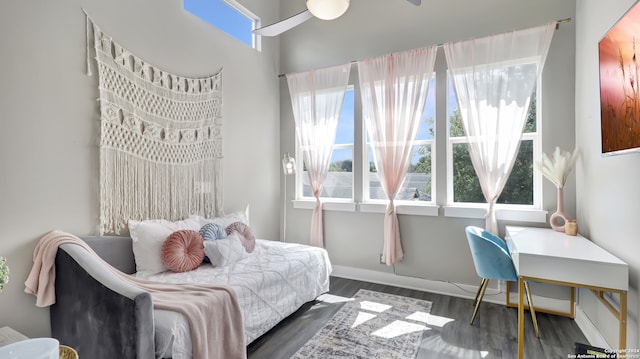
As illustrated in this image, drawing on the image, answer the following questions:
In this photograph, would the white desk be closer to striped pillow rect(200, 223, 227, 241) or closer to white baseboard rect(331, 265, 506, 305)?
white baseboard rect(331, 265, 506, 305)

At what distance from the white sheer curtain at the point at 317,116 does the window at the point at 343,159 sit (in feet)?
0.48

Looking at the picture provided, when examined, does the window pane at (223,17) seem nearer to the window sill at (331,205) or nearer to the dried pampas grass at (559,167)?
the window sill at (331,205)

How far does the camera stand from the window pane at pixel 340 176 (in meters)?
3.75

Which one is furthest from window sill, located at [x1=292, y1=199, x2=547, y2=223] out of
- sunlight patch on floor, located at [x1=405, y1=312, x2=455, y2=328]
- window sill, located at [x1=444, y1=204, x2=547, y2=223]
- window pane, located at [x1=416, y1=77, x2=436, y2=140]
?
sunlight patch on floor, located at [x1=405, y1=312, x2=455, y2=328]

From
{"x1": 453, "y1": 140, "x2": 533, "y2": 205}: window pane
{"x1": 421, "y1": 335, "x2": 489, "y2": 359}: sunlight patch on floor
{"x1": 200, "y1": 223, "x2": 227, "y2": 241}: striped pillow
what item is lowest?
{"x1": 421, "y1": 335, "x2": 489, "y2": 359}: sunlight patch on floor

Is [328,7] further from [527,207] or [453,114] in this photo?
[527,207]

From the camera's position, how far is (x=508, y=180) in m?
2.94

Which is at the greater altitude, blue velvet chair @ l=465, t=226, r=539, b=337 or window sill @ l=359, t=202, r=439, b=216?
window sill @ l=359, t=202, r=439, b=216

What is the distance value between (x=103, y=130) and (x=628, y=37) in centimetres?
327

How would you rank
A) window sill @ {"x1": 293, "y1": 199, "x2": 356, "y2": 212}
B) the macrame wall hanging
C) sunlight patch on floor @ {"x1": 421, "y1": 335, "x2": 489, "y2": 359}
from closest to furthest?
sunlight patch on floor @ {"x1": 421, "y1": 335, "x2": 489, "y2": 359} < the macrame wall hanging < window sill @ {"x1": 293, "y1": 199, "x2": 356, "y2": 212}

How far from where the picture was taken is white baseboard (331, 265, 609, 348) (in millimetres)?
2234

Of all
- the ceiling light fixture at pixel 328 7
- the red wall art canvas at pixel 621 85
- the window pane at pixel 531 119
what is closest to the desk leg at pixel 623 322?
the red wall art canvas at pixel 621 85

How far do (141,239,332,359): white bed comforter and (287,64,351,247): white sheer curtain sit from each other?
3.26 ft

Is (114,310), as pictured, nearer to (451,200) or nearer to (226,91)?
(226,91)
